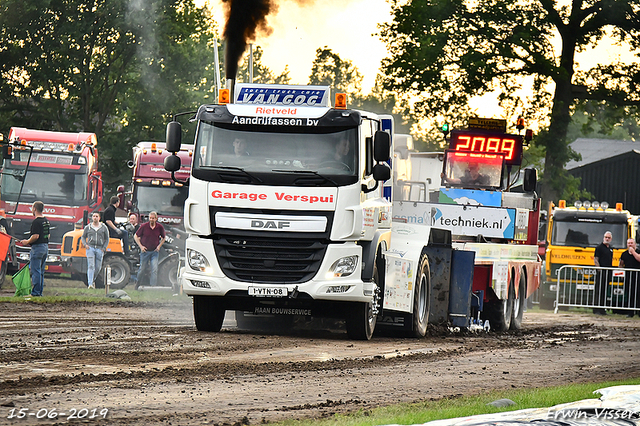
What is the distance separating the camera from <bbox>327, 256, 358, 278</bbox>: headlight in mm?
13016

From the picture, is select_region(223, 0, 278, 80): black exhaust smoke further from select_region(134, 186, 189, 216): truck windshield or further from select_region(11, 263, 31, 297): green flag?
select_region(134, 186, 189, 216): truck windshield

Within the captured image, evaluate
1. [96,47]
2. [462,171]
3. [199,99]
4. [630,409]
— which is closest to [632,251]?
[462,171]

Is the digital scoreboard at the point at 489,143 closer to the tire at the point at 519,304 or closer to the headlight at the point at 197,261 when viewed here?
the tire at the point at 519,304

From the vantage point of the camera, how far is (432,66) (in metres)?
37.0

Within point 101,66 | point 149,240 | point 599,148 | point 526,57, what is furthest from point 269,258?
point 599,148

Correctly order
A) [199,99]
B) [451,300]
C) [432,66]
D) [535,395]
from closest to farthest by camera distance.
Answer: [535,395]
[451,300]
[432,66]
[199,99]

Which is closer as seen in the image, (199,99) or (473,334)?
(473,334)

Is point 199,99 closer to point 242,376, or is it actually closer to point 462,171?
point 462,171

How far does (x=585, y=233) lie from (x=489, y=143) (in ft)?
34.3

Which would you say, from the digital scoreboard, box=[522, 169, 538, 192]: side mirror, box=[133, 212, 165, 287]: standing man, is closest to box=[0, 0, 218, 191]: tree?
box=[133, 212, 165, 287]: standing man

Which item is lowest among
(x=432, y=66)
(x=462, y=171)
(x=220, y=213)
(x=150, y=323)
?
(x=150, y=323)

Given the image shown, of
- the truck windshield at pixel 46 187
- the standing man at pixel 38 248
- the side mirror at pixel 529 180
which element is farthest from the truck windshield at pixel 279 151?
the truck windshield at pixel 46 187

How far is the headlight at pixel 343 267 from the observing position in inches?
512

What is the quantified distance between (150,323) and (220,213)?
130 inches
